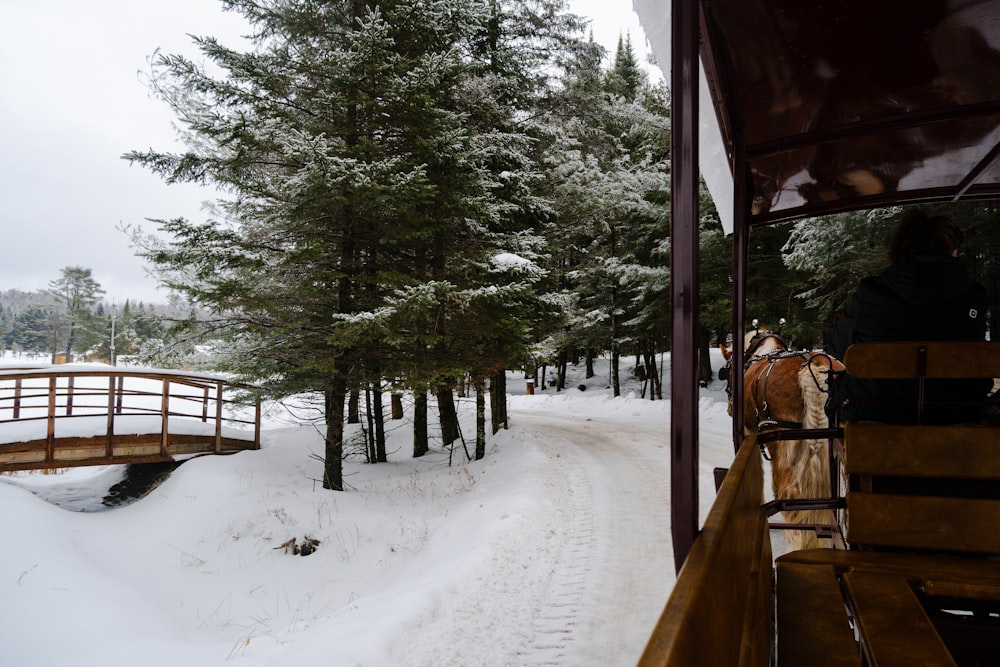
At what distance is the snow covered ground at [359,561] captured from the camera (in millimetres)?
3688

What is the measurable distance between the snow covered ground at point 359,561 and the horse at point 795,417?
1221 mm

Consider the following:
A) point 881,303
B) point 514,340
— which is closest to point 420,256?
point 514,340

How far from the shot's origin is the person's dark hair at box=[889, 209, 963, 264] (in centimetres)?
221

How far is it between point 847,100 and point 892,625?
9.51 feet

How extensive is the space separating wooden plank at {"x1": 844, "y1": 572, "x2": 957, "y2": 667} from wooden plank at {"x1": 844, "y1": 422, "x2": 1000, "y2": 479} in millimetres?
478

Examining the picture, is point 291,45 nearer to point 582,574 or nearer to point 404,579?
point 404,579

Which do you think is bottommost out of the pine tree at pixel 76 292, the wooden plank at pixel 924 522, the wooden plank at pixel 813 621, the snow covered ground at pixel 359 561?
the snow covered ground at pixel 359 561

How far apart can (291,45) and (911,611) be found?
10500mm

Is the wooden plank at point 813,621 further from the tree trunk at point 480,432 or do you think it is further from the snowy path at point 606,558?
the tree trunk at point 480,432

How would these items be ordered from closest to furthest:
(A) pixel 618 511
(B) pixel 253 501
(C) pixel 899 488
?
1. (C) pixel 899 488
2. (A) pixel 618 511
3. (B) pixel 253 501

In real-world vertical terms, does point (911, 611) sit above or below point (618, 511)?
above

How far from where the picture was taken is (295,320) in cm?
870

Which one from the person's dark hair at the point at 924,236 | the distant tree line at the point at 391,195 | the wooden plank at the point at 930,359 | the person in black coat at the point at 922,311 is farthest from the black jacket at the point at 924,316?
the distant tree line at the point at 391,195

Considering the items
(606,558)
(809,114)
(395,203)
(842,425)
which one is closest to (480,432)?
(395,203)
